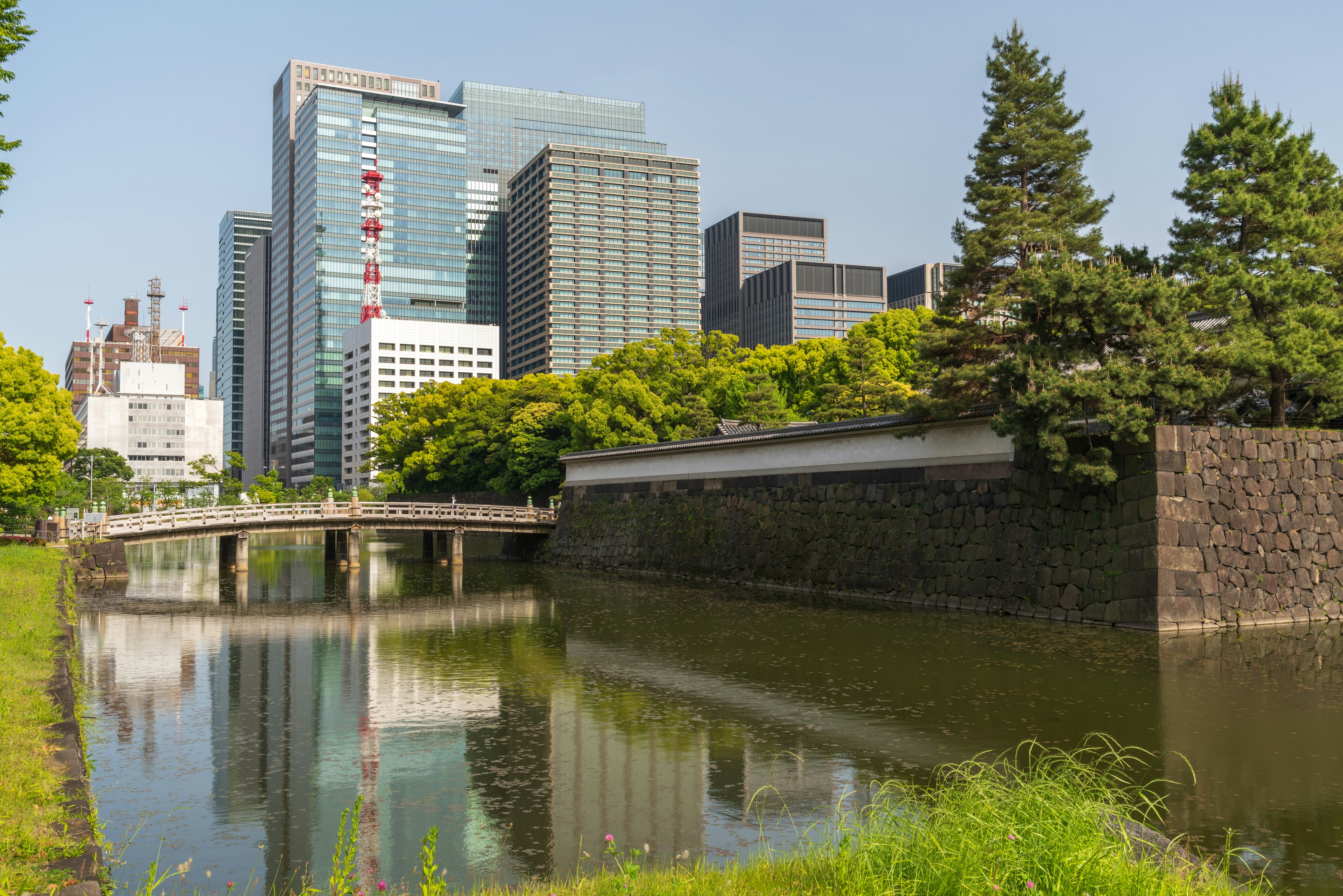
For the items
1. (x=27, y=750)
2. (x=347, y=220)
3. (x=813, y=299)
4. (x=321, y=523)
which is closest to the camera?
(x=27, y=750)

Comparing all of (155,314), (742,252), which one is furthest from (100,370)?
(742,252)

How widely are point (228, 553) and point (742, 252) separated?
5605 inches

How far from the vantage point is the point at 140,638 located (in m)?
20.8

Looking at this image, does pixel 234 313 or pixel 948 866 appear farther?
pixel 234 313

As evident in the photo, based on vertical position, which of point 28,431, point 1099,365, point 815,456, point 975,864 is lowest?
point 975,864

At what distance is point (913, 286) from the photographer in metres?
178

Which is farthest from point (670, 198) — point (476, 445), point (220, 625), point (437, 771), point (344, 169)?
point (437, 771)

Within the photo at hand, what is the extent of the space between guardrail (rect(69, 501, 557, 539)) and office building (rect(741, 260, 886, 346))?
111 m

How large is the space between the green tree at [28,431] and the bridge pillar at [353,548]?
1174 centimetres

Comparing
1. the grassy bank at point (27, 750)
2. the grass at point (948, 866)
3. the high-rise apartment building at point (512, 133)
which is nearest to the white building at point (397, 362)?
the high-rise apartment building at point (512, 133)

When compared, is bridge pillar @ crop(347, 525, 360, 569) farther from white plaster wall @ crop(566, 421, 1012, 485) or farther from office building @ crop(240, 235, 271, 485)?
office building @ crop(240, 235, 271, 485)

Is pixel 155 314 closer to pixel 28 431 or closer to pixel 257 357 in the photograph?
pixel 257 357

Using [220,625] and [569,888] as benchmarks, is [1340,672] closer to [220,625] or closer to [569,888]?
[569,888]

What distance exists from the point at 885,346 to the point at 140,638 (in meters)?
37.3
